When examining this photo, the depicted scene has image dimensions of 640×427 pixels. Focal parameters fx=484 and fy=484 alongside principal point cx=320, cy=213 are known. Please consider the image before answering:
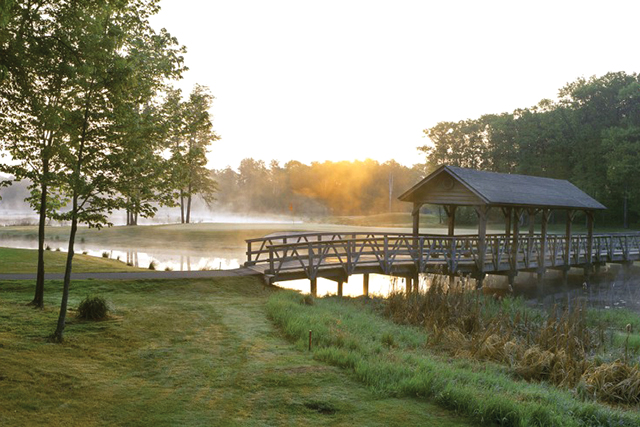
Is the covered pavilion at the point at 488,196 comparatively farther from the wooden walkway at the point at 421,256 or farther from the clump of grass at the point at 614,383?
the clump of grass at the point at 614,383

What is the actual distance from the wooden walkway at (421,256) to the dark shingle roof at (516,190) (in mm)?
2222

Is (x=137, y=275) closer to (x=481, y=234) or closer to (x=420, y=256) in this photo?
(x=420, y=256)

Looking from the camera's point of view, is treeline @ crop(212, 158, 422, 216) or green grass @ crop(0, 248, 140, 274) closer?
green grass @ crop(0, 248, 140, 274)

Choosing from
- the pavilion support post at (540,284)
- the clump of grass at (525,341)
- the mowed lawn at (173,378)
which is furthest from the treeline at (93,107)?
the pavilion support post at (540,284)

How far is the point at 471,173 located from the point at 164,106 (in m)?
Result: 18.3

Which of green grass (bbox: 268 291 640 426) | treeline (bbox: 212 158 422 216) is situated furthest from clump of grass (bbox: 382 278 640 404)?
treeline (bbox: 212 158 422 216)

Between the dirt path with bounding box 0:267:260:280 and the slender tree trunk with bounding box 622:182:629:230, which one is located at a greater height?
the slender tree trunk with bounding box 622:182:629:230

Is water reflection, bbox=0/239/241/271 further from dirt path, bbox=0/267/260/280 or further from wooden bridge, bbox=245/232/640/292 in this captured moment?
dirt path, bbox=0/267/260/280

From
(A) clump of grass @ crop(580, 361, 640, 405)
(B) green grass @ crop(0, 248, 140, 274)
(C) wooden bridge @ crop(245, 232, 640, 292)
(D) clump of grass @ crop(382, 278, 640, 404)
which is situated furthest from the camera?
(B) green grass @ crop(0, 248, 140, 274)

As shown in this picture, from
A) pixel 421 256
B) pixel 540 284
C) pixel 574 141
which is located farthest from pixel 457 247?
pixel 574 141

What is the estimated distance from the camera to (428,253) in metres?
23.1

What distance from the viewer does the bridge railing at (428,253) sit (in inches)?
794

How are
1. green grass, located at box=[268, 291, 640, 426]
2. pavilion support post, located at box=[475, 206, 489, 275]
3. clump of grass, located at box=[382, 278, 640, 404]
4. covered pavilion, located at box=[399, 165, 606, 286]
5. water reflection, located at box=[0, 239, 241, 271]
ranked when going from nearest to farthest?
green grass, located at box=[268, 291, 640, 426] < clump of grass, located at box=[382, 278, 640, 404] < pavilion support post, located at box=[475, 206, 489, 275] < covered pavilion, located at box=[399, 165, 606, 286] < water reflection, located at box=[0, 239, 241, 271]

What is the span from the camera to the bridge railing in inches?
794
